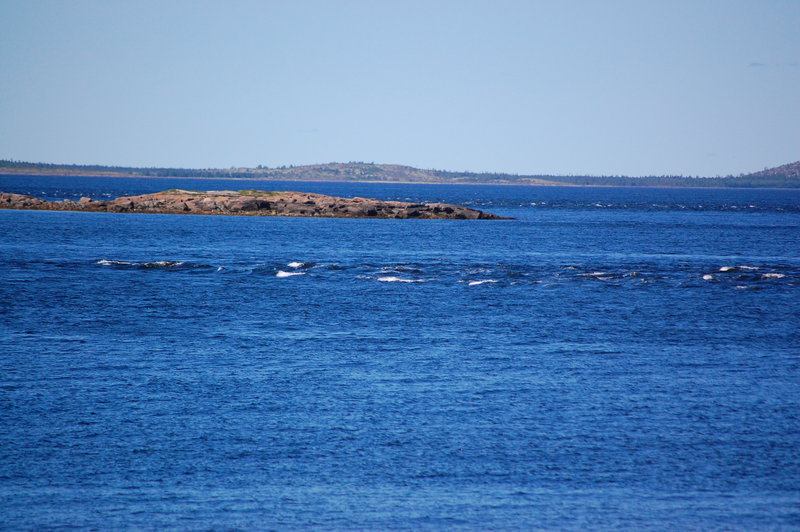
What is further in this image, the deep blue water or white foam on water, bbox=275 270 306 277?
white foam on water, bbox=275 270 306 277

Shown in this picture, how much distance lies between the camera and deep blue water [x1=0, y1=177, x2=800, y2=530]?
17.8m

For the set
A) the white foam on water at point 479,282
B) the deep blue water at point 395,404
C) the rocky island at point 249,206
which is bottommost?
the deep blue water at point 395,404

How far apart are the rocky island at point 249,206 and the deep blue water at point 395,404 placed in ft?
301

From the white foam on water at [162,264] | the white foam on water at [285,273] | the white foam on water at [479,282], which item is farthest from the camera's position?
the white foam on water at [162,264]

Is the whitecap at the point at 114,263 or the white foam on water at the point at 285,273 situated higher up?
the whitecap at the point at 114,263

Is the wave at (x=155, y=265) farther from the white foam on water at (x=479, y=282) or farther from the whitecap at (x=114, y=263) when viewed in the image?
the white foam on water at (x=479, y=282)

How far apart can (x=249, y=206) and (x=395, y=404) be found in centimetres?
12861

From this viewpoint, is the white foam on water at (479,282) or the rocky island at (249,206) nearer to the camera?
the white foam on water at (479,282)

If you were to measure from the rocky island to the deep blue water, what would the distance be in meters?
91.7

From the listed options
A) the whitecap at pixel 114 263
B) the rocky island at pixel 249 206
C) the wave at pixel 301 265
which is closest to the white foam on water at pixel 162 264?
the whitecap at pixel 114 263

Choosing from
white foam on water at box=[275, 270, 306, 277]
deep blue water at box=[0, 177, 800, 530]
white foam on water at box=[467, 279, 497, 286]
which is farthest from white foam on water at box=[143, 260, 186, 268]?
white foam on water at box=[467, 279, 497, 286]

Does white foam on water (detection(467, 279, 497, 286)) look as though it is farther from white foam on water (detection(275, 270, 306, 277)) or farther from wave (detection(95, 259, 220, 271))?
wave (detection(95, 259, 220, 271))

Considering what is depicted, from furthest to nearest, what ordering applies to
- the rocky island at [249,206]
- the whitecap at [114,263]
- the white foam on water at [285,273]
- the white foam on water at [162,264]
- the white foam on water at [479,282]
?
the rocky island at [249,206]
the whitecap at [114,263]
the white foam on water at [162,264]
the white foam on water at [285,273]
the white foam on water at [479,282]

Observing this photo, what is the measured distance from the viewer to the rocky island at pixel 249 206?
484 feet
